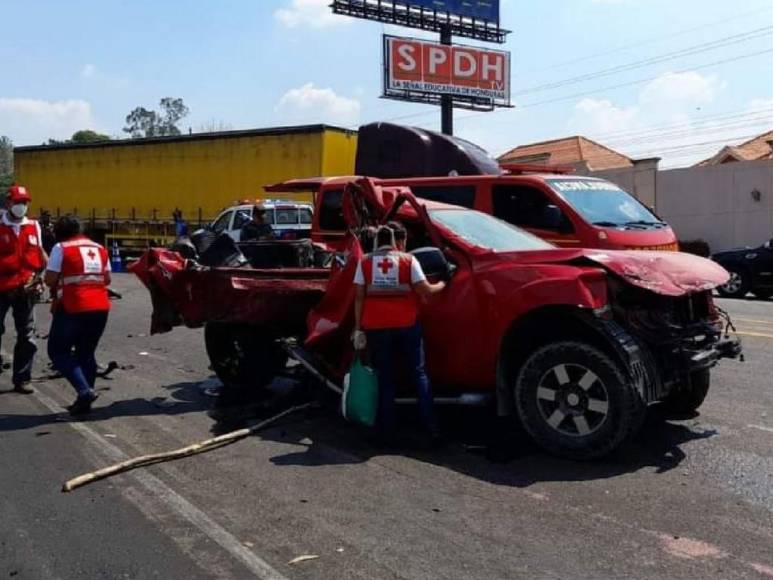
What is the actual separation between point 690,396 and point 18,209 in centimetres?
633

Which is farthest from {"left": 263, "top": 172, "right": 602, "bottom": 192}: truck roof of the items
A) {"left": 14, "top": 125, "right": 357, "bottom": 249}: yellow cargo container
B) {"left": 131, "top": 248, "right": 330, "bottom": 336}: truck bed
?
{"left": 14, "top": 125, "right": 357, "bottom": 249}: yellow cargo container

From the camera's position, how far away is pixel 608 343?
554 cm

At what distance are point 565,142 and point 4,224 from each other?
131ft

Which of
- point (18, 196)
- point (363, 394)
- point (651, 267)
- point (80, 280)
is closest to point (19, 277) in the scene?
point (18, 196)

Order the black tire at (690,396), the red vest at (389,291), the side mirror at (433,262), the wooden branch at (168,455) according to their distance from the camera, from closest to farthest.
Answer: the wooden branch at (168,455) < the red vest at (389,291) < the side mirror at (433,262) < the black tire at (690,396)

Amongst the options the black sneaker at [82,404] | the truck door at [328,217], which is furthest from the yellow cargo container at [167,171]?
the black sneaker at [82,404]

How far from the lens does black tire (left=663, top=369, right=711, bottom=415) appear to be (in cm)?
655

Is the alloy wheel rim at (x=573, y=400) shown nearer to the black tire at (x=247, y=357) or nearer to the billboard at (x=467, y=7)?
the black tire at (x=247, y=357)

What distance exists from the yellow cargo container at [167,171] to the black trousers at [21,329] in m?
16.0

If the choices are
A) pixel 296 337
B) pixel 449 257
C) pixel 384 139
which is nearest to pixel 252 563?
pixel 449 257

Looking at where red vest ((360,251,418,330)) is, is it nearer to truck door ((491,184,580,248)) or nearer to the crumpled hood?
the crumpled hood

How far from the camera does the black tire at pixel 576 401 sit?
5.43 metres

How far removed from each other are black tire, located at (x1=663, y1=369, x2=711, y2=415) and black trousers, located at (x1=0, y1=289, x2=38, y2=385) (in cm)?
584

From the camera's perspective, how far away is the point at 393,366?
616 cm
